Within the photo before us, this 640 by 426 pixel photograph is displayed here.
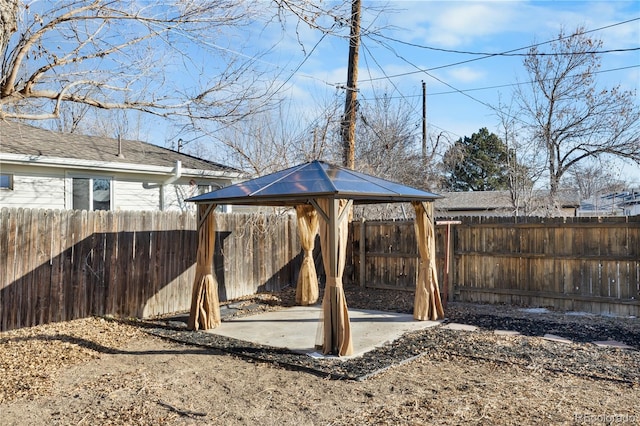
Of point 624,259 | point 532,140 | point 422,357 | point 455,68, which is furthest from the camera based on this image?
point 532,140

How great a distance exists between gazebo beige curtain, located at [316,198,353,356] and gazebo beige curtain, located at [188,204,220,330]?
2078 mm

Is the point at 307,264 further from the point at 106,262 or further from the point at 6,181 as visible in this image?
the point at 6,181

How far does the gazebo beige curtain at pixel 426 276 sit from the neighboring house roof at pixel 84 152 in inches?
242

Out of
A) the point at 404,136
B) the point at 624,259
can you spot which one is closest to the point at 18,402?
the point at 624,259

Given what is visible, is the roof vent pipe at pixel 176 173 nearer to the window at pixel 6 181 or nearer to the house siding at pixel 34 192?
the house siding at pixel 34 192

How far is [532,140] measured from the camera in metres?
15.1

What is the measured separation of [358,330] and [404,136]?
387 inches

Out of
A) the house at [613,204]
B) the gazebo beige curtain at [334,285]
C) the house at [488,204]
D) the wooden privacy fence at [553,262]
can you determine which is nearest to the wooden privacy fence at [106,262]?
the gazebo beige curtain at [334,285]

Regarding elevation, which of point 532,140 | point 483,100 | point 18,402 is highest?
point 483,100

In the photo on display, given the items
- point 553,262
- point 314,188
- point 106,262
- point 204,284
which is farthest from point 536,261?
point 106,262

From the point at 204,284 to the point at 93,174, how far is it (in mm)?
4867

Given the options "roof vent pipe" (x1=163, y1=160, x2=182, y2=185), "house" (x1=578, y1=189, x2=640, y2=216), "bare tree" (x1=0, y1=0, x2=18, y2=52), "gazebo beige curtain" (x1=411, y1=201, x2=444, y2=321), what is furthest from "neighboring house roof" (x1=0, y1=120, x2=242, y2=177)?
"house" (x1=578, y1=189, x2=640, y2=216)

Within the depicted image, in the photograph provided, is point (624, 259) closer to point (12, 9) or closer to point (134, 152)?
point (12, 9)

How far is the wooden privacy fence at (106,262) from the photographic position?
639 cm
